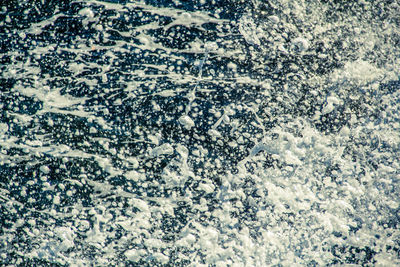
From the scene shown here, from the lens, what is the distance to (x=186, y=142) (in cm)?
70

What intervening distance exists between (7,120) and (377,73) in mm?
1008

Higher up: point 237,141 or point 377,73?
point 377,73

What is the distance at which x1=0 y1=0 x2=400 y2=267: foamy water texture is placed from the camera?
0.70 m

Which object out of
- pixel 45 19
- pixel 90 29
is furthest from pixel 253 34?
pixel 45 19

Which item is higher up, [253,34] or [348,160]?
[253,34]

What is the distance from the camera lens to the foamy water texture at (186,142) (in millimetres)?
699

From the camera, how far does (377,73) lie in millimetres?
736

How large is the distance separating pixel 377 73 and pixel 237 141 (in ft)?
1.43

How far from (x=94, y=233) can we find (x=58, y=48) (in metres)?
0.50

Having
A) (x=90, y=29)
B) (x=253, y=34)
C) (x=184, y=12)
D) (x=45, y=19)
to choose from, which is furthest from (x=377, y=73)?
(x=45, y=19)

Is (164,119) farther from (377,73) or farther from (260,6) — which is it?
(377,73)

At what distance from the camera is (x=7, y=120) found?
0.70 metres

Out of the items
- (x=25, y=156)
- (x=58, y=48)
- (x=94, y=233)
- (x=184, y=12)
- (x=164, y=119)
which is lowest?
(x=94, y=233)

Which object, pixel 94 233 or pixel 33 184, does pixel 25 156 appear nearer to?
pixel 33 184
